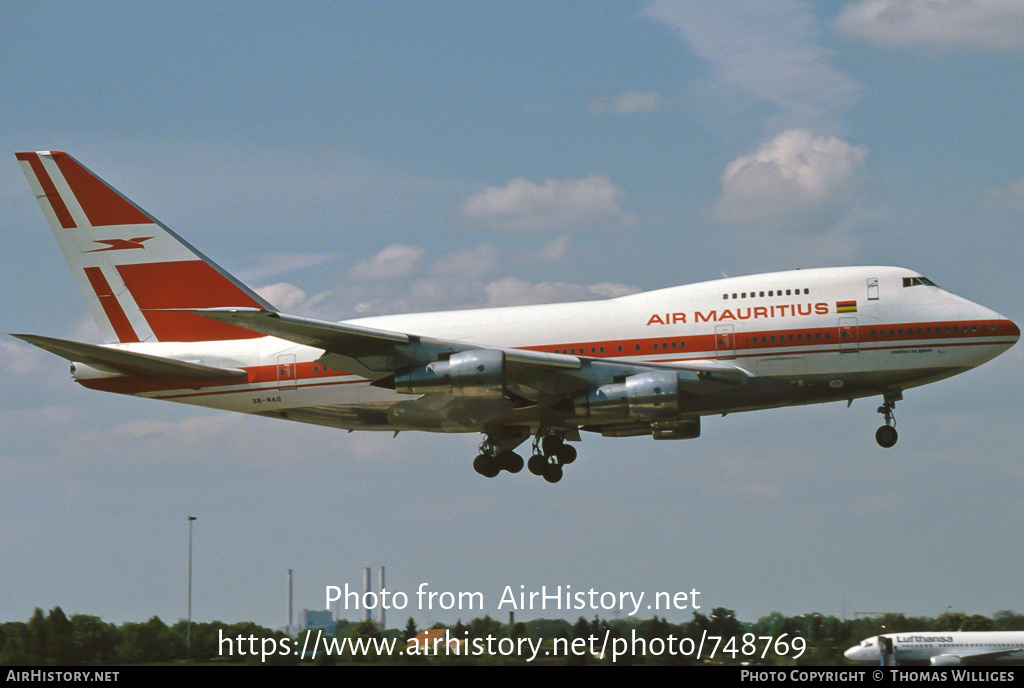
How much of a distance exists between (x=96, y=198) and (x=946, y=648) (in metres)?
36.8

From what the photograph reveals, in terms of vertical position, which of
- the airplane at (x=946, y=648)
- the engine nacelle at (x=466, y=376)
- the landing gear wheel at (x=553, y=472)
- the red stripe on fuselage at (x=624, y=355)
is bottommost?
the airplane at (x=946, y=648)

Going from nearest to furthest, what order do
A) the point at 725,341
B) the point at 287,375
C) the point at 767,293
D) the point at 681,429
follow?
the point at 725,341 → the point at 767,293 → the point at 287,375 → the point at 681,429

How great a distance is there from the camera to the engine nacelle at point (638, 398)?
36250 millimetres

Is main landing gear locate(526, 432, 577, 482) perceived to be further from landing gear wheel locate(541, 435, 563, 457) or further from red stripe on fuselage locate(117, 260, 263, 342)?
red stripe on fuselage locate(117, 260, 263, 342)

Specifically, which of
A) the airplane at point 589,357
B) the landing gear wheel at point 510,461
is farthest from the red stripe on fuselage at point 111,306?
the landing gear wheel at point 510,461

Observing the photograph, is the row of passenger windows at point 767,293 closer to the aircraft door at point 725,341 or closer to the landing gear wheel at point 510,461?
the aircraft door at point 725,341

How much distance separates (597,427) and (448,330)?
23.7ft

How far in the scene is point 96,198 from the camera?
45.1 metres

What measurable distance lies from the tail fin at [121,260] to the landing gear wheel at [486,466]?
10397mm

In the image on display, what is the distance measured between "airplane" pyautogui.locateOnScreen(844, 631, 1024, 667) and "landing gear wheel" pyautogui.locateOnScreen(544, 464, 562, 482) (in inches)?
492

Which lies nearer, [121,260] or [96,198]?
[121,260]

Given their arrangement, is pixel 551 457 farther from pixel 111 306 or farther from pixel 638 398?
pixel 111 306

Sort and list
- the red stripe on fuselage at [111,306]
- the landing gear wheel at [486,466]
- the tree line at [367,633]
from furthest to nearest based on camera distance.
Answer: the red stripe on fuselage at [111,306] → the landing gear wheel at [486,466] → the tree line at [367,633]

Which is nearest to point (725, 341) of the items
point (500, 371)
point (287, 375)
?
point (500, 371)
